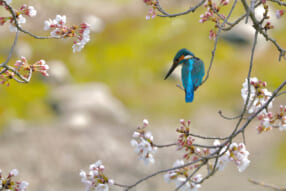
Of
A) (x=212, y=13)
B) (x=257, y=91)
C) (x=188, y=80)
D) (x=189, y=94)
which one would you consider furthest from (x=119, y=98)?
(x=257, y=91)

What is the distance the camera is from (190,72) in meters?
5.21

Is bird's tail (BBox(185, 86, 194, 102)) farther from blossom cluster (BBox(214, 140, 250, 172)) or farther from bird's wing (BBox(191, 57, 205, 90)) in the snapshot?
blossom cluster (BBox(214, 140, 250, 172))

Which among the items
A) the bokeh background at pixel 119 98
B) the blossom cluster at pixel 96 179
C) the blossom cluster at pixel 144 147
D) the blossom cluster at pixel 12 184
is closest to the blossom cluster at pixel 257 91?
the blossom cluster at pixel 144 147

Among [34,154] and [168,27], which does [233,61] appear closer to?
[168,27]

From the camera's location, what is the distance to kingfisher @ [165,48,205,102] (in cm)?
509

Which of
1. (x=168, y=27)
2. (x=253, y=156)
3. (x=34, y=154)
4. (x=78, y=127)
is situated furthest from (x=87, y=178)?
(x=168, y=27)

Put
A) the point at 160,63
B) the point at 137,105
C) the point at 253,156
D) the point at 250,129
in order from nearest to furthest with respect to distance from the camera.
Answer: the point at 253,156 → the point at 250,129 → the point at 137,105 → the point at 160,63

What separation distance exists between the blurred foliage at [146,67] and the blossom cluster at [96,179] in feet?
55.6

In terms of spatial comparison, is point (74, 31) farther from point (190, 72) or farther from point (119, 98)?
point (119, 98)

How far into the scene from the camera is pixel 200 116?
72.2 feet

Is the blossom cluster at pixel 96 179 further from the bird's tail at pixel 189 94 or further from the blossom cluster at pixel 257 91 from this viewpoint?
the blossom cluster at pixel 257 91

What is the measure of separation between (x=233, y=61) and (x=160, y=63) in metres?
4.88

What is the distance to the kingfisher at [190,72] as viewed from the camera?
5086 millimetres

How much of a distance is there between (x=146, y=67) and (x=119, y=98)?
13.0 feet
